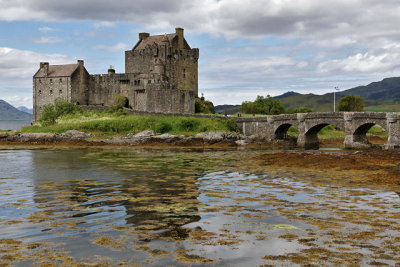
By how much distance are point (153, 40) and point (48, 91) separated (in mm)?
23461

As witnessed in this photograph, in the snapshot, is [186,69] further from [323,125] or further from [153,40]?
[323,125]

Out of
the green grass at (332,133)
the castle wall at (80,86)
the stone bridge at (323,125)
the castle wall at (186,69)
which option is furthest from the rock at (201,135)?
the castle wall at (80,86)

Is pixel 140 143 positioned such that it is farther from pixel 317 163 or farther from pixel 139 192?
pixel 139 192

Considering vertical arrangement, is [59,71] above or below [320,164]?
above

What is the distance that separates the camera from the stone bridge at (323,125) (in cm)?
5103

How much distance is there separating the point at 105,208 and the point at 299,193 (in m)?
8.53

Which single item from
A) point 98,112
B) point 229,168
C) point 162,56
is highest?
point 162,56

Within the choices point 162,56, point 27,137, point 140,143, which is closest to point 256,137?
point 140,143

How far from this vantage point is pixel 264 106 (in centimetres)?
11025

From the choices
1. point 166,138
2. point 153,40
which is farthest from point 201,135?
point 153,40

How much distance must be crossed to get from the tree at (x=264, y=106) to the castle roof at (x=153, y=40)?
3474 centimetres

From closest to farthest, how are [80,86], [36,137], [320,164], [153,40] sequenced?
[320,164] < [36,137] < [80,86] < [153,40]

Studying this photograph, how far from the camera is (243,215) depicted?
14.6 meters

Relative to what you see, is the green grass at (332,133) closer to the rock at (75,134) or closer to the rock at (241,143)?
the rock at (241,143)
